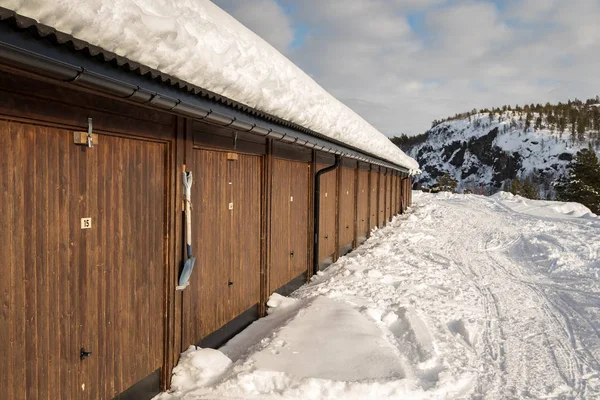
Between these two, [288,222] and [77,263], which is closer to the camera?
[77,263]

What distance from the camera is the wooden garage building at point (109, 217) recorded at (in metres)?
2.21

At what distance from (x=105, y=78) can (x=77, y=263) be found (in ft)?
4.17

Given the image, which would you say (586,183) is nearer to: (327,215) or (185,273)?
(327,215)

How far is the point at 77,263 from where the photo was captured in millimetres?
2654

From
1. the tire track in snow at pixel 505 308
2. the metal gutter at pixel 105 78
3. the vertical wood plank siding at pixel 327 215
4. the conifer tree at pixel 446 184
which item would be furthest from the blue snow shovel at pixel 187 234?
the conifer tree at pixel 446 184

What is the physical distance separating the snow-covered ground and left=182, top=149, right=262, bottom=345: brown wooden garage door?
0.36 m

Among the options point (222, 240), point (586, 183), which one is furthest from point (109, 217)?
point (586, 183)

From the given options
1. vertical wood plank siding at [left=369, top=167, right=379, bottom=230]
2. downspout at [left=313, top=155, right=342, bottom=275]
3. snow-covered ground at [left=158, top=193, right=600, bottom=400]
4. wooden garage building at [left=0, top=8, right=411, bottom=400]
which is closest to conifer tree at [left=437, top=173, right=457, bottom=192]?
vertical wood plank siding at [left=369, top=167, right=379, bottom=230]

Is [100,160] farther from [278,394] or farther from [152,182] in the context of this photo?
[278,394]

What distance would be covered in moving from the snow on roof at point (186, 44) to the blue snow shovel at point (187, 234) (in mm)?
883

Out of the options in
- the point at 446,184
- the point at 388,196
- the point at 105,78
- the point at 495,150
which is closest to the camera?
the point at 105,78

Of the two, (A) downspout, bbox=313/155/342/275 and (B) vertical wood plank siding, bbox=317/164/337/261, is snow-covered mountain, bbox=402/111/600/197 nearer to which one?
(B) vertical wood plank siding, bbox=317/164/337/261

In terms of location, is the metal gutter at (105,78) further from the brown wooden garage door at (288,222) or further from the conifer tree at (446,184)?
the conifer tree at (446,184)

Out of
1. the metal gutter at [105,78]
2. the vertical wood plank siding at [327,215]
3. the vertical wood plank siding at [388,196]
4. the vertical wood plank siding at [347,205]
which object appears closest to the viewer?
the metal gutter at [105,78]
